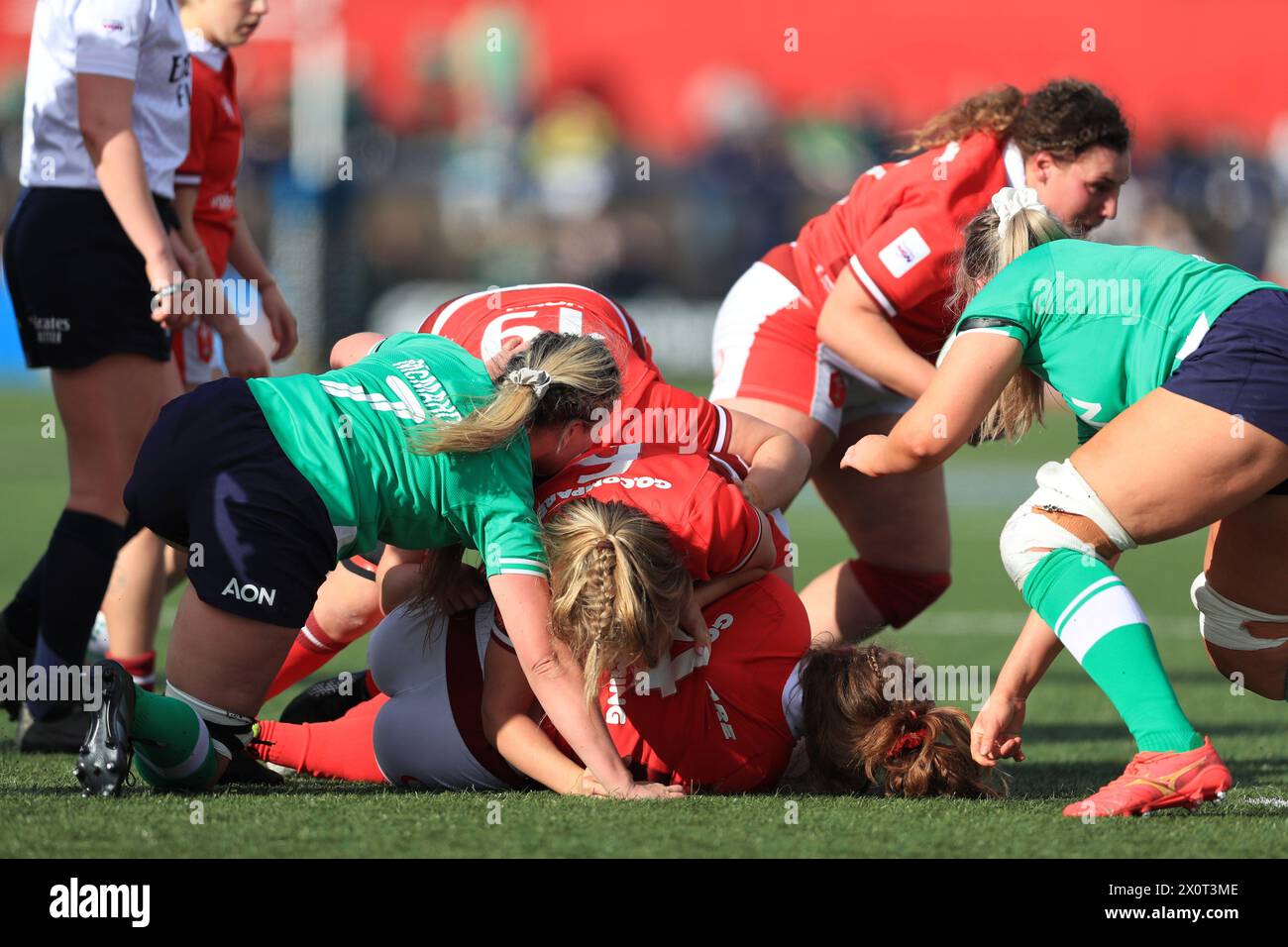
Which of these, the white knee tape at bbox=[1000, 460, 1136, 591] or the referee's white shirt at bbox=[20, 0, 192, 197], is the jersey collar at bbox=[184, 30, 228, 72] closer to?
the referee's white shirt at bbox=[20, 0, 192, 197]

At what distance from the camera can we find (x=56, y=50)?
450cm

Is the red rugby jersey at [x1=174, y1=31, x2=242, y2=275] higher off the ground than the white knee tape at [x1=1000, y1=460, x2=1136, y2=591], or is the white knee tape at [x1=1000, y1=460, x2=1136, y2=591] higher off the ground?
the red rugby jersey at [x1=174, y1=31, x2=242, y2=275]

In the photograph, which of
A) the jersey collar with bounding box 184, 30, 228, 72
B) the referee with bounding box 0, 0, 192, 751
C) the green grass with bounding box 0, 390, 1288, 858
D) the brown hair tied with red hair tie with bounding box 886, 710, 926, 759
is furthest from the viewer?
the jersey collar with bounding box 184, 30, 228, 72

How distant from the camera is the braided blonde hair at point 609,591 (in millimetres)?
3484

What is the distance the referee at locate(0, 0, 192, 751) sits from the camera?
4.40 meters

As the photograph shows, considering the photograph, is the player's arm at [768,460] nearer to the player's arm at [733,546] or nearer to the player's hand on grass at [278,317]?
the player's arm at [733,546]

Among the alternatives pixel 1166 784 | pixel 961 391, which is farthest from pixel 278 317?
pixel 1166 784

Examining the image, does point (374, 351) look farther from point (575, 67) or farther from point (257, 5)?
point (575, 67)

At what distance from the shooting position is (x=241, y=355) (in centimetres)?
520

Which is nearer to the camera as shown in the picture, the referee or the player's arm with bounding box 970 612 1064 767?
the player's arm with bounding box 970 612 1064 767

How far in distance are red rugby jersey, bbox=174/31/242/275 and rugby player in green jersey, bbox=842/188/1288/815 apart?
2.38 m

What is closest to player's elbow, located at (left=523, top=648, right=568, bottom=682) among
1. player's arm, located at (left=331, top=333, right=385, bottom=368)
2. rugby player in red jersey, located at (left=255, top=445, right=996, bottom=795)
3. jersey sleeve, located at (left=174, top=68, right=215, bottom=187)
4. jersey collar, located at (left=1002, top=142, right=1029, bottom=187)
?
rugby player in red jersey, located at (left=255, top=445, right=996, bottom=795)

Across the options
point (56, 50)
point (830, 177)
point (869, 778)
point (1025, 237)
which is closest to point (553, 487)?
point (869, 778)
